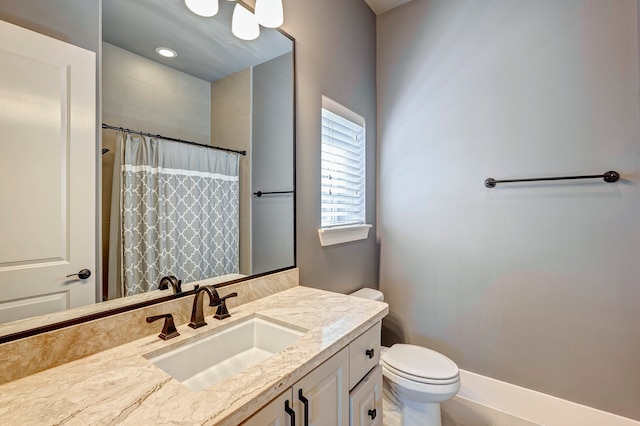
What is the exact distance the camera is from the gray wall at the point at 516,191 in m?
1.55

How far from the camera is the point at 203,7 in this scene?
1.18m

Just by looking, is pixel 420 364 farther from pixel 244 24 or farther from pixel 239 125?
pixel 244 24

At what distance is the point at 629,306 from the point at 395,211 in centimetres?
139

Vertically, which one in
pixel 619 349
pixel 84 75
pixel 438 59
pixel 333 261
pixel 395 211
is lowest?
pixel 619 349

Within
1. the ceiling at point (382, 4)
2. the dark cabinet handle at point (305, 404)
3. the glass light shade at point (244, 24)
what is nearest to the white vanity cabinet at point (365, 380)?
Result: the dark cabinet handle at point (305, 404)

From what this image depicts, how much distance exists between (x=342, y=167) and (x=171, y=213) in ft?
3.85

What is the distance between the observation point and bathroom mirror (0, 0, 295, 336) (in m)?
0.90

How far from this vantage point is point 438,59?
80.7 inches

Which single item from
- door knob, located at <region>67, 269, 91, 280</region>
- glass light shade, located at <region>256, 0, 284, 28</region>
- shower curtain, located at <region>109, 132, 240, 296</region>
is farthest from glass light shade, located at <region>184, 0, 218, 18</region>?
door knob, located at <region>67, 269, 91, 280</region>

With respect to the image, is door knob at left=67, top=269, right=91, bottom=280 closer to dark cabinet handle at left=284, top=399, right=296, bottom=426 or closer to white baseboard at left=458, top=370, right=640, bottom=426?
dark cabinet handle at left=284, top=399, right=296, bottom=426

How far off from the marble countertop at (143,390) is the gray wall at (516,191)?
1376 mm

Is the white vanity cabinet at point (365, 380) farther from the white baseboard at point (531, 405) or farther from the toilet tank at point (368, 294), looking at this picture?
the white baseboard at point (531, 405)

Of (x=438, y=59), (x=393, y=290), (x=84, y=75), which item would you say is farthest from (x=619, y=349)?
(x=84, y=75)

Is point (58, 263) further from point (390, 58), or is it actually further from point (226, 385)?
point (390, 58)
